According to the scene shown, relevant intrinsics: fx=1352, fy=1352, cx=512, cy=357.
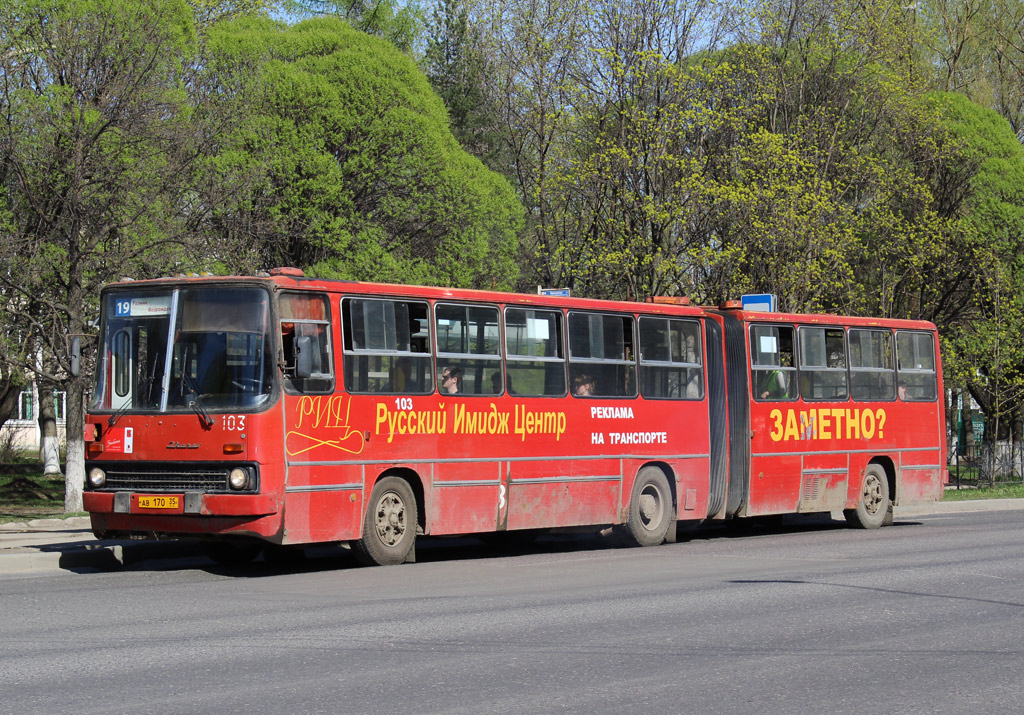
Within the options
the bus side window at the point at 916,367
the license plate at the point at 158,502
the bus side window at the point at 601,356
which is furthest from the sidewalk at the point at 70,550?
the bus side window at the point at 916,367

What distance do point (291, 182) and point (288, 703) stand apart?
82.4 ft

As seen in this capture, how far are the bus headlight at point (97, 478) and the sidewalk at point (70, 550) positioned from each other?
1.11 metres

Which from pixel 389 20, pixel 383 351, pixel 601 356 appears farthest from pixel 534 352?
pixel 389 20

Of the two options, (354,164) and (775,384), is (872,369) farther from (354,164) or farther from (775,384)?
(354,164)

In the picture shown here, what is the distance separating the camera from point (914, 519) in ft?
86.8

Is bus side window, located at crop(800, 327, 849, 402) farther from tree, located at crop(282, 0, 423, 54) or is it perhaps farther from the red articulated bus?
tree, located at crop(282, 0, 423, 54)

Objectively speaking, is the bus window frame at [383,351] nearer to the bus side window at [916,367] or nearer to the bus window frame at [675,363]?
the bus window frame at [675,363]

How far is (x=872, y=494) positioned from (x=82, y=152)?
1481 centimetres

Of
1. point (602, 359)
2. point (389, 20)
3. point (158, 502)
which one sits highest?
point (389, 20)

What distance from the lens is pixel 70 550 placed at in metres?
15.7

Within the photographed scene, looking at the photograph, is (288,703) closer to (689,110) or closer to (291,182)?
(291,182)

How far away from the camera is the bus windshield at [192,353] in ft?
47.3

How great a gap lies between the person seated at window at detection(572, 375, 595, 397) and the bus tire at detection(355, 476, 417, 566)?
3.17 meters

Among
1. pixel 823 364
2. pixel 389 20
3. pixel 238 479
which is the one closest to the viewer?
pixel 238 479
